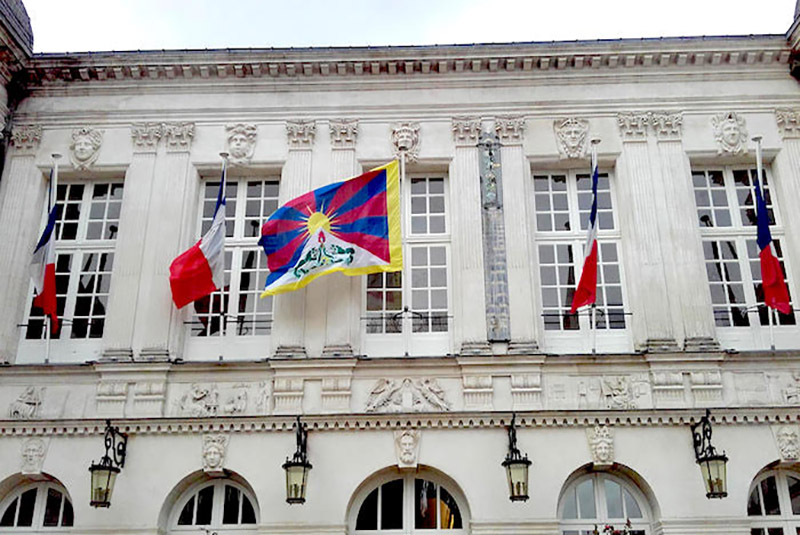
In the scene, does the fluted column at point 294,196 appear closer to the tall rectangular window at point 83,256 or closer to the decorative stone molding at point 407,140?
the decorative stone molding at point 407,140

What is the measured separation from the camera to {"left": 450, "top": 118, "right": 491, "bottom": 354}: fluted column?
12.4 m

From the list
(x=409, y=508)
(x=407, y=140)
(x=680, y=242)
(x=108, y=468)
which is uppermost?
(x=407, y=140)

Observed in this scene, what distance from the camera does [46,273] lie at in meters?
12.7

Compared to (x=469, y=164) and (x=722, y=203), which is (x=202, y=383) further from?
(x=722, y=203)

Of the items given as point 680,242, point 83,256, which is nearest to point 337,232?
point 83,256

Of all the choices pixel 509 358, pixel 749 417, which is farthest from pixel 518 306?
pixel 749 417

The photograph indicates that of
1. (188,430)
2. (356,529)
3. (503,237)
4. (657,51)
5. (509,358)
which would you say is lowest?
(356,529)

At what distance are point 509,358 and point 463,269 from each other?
164 centimetres

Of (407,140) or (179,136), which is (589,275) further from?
(179,136)

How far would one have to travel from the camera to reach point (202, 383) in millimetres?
12273

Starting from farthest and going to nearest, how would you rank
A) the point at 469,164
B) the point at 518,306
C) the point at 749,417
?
the point at 469,164
the point at 518,306
the point at 749,417

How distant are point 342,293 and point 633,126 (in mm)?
5687

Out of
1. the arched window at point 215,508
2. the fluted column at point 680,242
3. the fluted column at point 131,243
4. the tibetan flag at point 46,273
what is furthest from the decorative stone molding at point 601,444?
the tibetan flag at point 46,273

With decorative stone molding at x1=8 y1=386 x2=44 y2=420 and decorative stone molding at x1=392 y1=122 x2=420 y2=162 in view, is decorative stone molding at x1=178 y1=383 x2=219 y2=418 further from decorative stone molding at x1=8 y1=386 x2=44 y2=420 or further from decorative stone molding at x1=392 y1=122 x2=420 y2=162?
decorative stone molding at x1=392 y1=122 x2=420 y2=162
